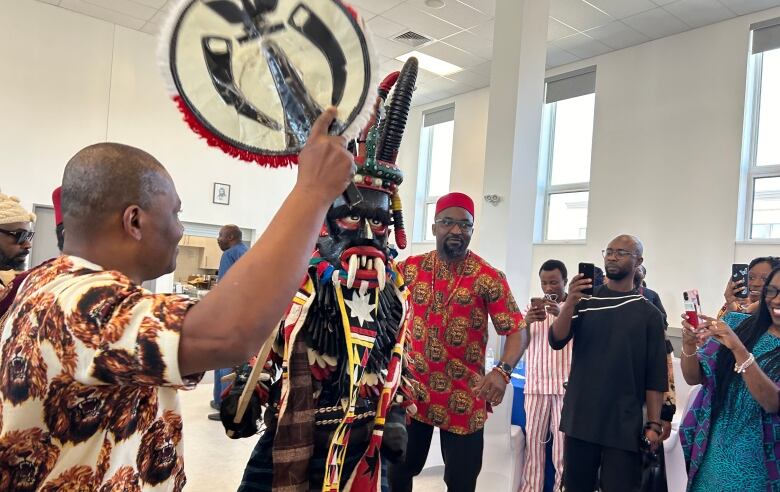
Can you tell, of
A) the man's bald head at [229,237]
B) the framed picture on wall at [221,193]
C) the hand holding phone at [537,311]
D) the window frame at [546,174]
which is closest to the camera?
the hand holding phone at [537,311]

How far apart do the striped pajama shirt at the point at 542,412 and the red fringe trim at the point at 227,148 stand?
287 centimetres

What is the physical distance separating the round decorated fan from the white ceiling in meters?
5.69

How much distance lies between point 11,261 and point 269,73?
210 cm

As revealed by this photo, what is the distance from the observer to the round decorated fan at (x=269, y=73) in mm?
989

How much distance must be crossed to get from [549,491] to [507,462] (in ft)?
1.23

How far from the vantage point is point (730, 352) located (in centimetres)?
243

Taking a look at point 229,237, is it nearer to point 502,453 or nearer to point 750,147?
point 502,453

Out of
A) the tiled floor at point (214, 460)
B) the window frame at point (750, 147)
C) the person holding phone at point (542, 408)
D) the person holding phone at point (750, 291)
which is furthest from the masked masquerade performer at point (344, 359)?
the window frame at point (750, 147)

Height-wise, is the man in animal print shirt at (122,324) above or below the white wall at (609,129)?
below

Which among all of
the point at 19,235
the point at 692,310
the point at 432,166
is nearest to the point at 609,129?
the point at 432,166

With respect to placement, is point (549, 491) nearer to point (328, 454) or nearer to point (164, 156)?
point (328, 454)

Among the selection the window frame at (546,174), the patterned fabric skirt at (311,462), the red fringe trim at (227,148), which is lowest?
the patterned fabric skirt at (311,462)

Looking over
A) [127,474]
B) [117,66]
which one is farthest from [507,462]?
[117,66]

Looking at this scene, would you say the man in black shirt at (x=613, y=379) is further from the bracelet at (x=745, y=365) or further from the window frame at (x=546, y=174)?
the window frame at (x=546, y=174)
